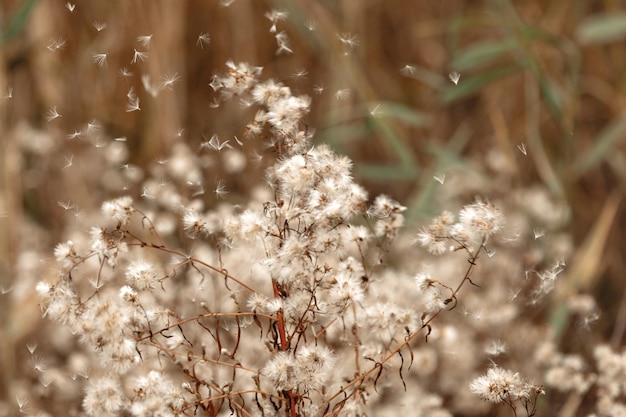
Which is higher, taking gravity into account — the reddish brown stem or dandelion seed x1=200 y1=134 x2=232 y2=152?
dandelion seed x1=200 y1=134 x2=232 y2=152

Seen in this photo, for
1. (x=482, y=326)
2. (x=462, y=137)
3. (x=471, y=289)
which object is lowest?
(x=482, y=326)

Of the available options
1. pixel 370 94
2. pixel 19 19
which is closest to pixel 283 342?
pixel 19 19

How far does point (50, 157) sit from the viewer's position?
2.09 m

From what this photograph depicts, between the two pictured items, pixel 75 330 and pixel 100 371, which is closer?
pixel 75 330

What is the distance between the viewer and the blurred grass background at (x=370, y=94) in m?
1.68

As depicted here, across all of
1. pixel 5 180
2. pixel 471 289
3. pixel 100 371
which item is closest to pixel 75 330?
pixel 100 371

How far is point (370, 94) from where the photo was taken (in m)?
1.80

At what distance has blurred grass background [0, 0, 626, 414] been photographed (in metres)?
1.68

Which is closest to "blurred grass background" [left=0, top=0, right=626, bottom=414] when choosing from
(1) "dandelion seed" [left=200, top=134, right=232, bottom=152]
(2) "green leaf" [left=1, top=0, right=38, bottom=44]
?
(2) "green leaf" [left=1, top=0, right=38, bottom=44]

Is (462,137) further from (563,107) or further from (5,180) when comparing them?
(5,180)

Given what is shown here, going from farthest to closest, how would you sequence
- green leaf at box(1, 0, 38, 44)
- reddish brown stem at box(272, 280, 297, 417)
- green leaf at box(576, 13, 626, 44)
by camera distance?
1. green leaf at box(576, 13, 626, 44)
2. green leaf at box(1, 0, 38, 44)
3. reddish brown stem at box(272, 280, 297, 417)

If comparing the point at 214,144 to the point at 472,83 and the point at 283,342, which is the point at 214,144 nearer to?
the point at 283,342

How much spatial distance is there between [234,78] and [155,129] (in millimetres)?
1178

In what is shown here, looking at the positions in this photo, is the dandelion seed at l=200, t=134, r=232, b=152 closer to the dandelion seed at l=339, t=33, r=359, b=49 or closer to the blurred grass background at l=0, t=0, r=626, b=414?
the dandelion seed at l=339, t=33, r=359, b=49
